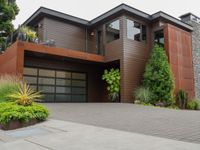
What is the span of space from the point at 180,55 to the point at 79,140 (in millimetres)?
13109

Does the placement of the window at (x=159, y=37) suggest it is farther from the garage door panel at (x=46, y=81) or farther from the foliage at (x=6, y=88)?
the foliage at (x=6, y=88)

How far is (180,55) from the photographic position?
645 inches

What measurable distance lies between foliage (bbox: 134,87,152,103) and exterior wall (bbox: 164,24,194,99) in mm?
2516

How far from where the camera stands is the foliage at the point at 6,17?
17953 millimetres

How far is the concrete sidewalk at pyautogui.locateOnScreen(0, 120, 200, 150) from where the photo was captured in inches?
174

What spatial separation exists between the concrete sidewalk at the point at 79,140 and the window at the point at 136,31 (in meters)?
10.3

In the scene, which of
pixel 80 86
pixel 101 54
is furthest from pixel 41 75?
pixel 101 54

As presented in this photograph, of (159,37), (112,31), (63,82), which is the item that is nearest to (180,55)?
(159,37)

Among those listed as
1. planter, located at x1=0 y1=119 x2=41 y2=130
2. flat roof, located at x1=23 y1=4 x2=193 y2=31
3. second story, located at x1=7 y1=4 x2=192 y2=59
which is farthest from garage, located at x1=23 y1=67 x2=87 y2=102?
planter, located at x1=0 y1=119 x2=41 y2=130

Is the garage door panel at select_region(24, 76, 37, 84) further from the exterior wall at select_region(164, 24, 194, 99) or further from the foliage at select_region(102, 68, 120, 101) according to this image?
the exterior wall at select_region(164, 24, 194, 99)

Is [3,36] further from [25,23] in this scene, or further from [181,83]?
[181,83]

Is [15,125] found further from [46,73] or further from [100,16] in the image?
[100,16]

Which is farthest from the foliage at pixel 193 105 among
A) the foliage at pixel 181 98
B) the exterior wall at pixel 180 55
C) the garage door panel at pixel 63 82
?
the garage door panel at pixel 63 82

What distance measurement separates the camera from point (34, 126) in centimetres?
723
